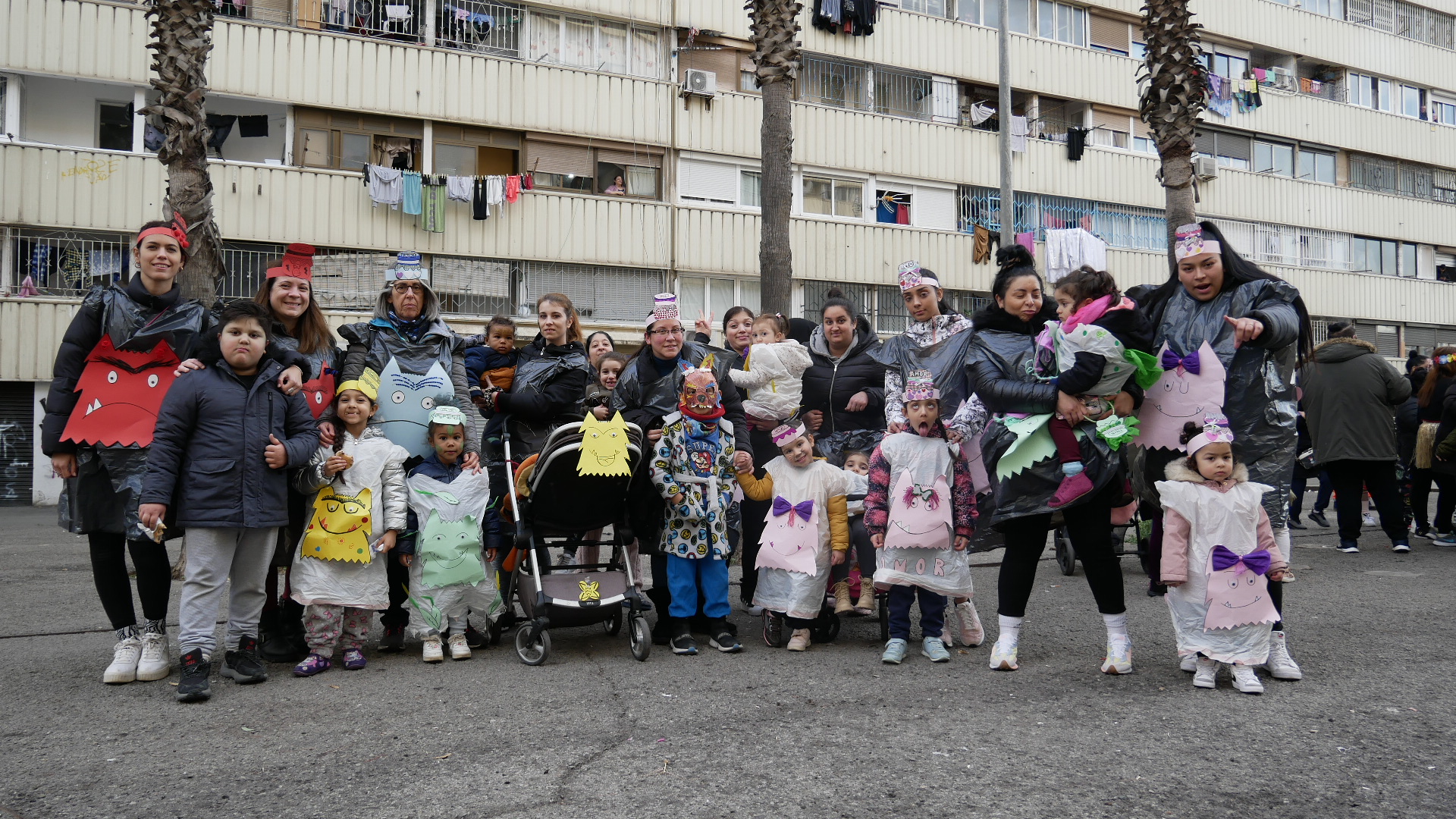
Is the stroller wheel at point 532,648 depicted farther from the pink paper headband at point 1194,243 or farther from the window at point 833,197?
the window at point 833,197

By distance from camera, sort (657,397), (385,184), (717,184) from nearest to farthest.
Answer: (657,397), (385,184), (717,184)

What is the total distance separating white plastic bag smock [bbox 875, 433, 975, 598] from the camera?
563cm

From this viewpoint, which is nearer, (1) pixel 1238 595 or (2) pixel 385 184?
(1) pixel 1238 595

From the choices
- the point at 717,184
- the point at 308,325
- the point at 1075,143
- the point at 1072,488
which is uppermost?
the point at 1075,143

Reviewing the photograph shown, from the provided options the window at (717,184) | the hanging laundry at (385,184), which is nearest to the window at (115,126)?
the hanging laundry at (385,184)

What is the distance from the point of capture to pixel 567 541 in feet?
19.9

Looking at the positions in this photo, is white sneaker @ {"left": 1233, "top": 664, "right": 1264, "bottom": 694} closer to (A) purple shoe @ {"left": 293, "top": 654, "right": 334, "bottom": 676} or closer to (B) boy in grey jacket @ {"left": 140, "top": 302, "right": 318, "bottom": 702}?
(A) purple shoe @ {"left": 293, "top": 654, "right": 334, "bottom": 676}

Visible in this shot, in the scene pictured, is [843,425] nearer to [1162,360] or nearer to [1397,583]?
[1162,360]

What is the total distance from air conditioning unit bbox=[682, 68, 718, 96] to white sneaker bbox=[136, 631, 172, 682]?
60.6 ft

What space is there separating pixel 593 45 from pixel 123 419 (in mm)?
18040

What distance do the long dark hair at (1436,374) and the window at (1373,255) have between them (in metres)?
23.1

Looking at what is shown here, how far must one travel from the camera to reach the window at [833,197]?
77.8 feet

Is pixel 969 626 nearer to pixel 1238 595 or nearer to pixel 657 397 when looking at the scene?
pixel 1238 595

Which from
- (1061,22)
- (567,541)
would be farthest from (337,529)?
(1061,22)
